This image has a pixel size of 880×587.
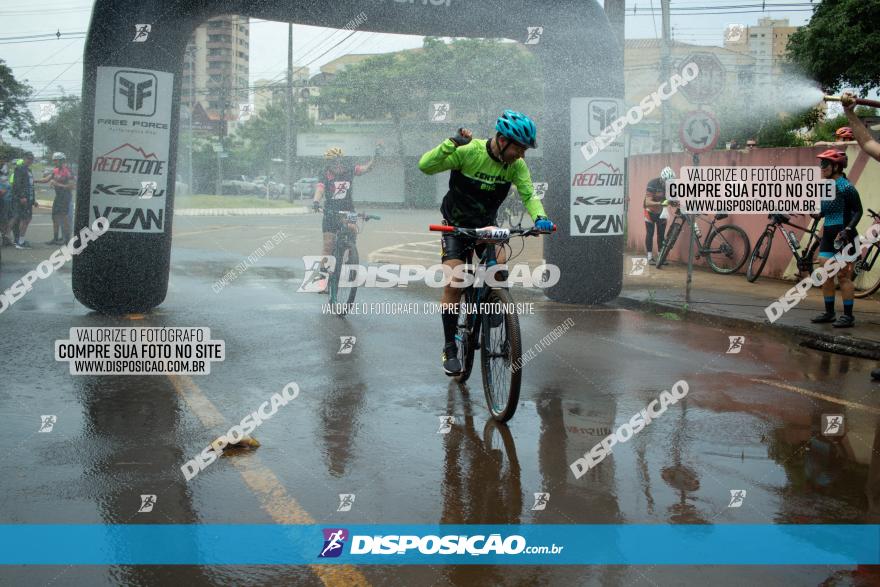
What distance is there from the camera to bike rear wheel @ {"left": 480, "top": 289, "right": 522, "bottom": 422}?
19.7ft

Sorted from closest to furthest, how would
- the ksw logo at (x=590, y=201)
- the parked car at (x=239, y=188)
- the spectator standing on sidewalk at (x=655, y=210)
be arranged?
the ksw logo at (x=590, y=201)
the spectator standing on sidewalk at (x=655, y=210)
the parked car at (x=239, y=188)

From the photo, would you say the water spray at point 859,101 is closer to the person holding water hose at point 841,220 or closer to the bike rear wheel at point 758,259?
the person holding water hose at point 841,220

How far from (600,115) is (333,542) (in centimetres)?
877

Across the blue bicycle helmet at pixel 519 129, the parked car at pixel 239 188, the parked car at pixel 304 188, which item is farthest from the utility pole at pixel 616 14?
the parked car at pixel 239 188

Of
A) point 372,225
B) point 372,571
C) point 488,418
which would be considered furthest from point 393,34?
point 372,225

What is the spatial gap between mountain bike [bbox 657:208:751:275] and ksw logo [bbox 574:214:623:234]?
4.38 metres

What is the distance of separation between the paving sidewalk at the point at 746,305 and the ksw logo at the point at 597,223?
1125 millimetres

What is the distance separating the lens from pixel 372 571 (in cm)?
390

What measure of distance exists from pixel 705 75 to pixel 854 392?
6.56m

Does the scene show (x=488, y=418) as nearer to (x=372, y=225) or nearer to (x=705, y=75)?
(x=705, y=75)

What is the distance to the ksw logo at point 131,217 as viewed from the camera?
Answer: 10.2 m

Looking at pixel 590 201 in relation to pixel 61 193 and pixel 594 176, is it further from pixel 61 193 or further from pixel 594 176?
pixel 61 193

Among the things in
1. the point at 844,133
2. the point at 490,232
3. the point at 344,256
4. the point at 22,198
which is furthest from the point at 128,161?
the point at 844,133

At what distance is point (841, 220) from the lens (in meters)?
9.95
